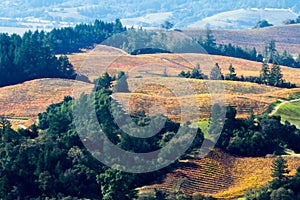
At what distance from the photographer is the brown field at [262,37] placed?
178375 millimetres

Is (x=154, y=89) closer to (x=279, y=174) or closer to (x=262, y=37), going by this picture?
(x=279, y=174)

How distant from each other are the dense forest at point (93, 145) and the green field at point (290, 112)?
22.3 feet

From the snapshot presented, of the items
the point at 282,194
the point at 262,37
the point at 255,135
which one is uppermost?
the point at 255,135

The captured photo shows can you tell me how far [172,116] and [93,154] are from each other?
14.0 metres

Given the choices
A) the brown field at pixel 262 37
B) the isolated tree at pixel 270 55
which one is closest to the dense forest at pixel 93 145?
the isolated tree at pixel 270 55

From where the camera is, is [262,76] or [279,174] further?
[262,76]

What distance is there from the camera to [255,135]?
63.8 metres

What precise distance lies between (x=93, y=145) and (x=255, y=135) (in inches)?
574

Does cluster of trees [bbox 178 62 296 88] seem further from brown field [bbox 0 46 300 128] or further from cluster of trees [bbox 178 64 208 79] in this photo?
brown field [bbox 0 46 300 128]

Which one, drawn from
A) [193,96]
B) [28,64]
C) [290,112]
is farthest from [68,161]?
[28,64]

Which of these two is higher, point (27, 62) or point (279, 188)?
point (27, 62)

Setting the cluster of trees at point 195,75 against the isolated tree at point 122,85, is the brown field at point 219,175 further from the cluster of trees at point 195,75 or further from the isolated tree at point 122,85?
the cluster of trees at point 195,75

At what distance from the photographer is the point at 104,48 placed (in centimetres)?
13138

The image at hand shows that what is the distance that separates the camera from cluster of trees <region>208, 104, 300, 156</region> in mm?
63438
